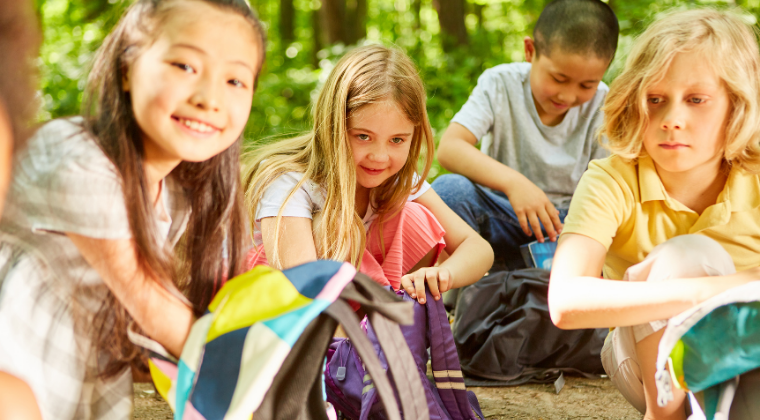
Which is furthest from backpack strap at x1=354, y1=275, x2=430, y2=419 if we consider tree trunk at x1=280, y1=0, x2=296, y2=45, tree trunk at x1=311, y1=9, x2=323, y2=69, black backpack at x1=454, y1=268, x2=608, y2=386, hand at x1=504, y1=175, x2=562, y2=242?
tree trunk at x1=280, y1=0, x2=296, y2=45

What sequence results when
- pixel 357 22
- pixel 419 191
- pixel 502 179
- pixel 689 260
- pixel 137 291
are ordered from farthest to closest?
1. pixel 357 22
2. pixel 502 179
3. pixel 419 191
4. pixel 689 260
5. pixel 137 291

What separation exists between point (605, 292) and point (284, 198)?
0.95 meters

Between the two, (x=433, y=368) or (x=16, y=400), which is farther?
(x=433, y=368)

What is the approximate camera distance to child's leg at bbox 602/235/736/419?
1.36m

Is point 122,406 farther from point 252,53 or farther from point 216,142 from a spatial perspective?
point 252,53

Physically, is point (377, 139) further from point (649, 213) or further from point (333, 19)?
point (333, 19)

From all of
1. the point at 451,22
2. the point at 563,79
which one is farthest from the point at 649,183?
the point at 451,22

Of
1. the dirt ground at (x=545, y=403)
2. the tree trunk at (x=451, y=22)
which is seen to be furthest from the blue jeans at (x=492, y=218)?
the tree trunk at (x=451, y=22)

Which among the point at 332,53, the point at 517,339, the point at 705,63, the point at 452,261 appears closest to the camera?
the point at 705,63

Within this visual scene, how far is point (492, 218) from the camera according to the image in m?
2.56

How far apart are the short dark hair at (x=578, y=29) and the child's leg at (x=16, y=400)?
2.24m

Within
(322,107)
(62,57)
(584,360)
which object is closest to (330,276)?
(322,107)

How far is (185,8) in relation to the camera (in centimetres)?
116

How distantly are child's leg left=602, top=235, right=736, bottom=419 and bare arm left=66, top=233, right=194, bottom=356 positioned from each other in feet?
3.28
